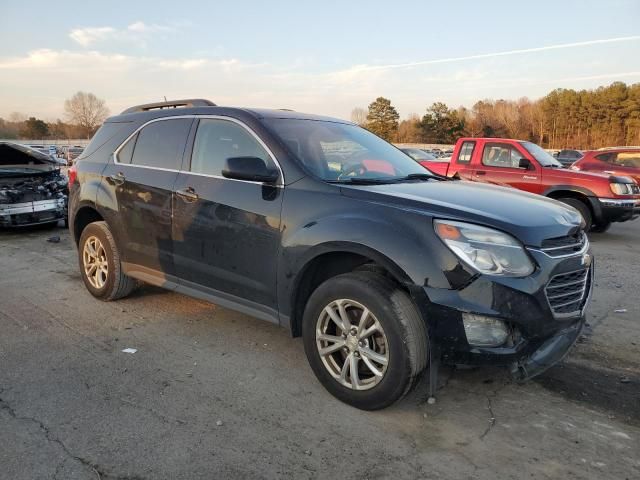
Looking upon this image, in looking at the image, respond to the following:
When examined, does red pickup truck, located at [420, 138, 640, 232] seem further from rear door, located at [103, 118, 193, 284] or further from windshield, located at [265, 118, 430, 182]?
rear door, located at [103, 118, 193, 284]

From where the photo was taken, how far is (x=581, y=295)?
3.12 metres

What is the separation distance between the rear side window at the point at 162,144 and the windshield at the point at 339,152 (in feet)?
2.97

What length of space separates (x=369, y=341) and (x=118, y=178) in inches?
116

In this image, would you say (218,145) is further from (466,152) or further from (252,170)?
(466,152)

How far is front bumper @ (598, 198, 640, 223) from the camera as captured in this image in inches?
353

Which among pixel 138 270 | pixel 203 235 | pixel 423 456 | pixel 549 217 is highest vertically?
pixel 549 217

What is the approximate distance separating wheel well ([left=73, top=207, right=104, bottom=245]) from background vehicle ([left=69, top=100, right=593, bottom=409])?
453 millimetres

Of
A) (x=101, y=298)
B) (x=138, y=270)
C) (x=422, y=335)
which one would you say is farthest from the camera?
(x=101, y=298)

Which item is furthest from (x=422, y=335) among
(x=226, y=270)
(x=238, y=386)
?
(x=226, y=270)

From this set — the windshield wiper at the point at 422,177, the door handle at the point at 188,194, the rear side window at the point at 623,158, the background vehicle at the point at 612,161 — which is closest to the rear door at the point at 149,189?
the door handle at the point at 188,194

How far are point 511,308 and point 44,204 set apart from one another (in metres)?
8.73

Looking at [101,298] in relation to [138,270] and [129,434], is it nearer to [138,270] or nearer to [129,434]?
[138,270]

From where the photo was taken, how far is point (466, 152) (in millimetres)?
10648

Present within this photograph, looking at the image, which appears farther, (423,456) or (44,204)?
(44,204)
